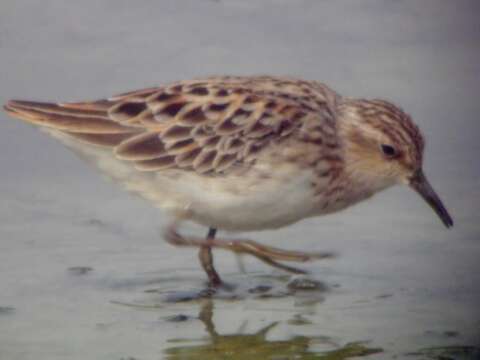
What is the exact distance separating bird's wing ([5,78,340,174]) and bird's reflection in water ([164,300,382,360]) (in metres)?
1.31

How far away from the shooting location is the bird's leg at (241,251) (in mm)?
8109

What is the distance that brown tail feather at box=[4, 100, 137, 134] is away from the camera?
26.7 feet

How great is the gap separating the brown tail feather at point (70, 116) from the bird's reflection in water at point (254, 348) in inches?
65.1

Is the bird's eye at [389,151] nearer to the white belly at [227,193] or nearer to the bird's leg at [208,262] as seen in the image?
the white belly at [227,193]

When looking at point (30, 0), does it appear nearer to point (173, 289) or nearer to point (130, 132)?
point (130, 132)

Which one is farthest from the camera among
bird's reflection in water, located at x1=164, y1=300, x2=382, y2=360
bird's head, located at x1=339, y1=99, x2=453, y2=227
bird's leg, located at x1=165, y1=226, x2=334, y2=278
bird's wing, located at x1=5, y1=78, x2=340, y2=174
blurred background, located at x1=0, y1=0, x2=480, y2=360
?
bird's head, located at x1=339, y1=99, x2=453, y2=227

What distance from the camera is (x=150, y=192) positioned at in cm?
803

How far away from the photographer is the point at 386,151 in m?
8.34

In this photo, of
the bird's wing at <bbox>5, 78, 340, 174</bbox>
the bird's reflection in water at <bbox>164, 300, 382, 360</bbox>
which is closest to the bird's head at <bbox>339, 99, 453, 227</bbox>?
the bird's wing at <bbox>5, 78, 340, 174</bbox>

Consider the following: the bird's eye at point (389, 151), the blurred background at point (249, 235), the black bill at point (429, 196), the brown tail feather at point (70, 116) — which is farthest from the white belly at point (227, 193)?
the black bill at point (429, 196)

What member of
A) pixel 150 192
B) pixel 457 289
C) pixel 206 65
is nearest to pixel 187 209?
pixel 150 192

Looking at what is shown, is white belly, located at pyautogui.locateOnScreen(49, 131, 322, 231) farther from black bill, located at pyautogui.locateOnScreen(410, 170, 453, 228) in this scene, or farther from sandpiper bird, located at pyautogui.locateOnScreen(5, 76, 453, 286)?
black bill, located at pyautogui.locateOnScreen(410, 170, 453, 228)

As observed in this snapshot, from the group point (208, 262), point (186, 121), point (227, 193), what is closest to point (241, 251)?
point (208, 262)

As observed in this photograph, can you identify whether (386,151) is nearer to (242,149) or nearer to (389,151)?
(389,151)
